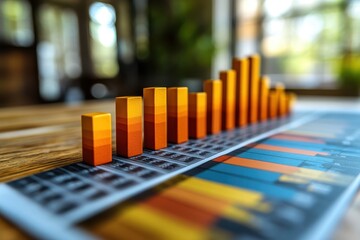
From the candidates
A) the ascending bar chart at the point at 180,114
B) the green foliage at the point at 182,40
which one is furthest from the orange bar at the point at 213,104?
the green foliage at the point at 182,40

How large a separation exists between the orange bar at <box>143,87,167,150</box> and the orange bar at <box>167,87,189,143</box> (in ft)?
0.12

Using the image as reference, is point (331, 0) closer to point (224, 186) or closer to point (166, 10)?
point (166, 10)

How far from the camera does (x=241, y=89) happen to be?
2.52 ft

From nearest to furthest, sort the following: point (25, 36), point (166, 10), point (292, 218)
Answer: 1. point (292, 218)
2. point (25, 36)
3. point (166, 10)

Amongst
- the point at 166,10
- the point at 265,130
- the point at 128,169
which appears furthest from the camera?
the point at 166,10

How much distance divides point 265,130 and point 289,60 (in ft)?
7.13

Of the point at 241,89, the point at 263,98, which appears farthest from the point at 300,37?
the point at 241,89

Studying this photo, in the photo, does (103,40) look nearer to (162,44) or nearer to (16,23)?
(162,44)

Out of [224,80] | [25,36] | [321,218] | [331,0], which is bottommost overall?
[321,218]

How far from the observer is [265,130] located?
705mm

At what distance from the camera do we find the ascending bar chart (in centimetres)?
42

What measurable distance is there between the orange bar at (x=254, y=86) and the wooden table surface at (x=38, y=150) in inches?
19.2

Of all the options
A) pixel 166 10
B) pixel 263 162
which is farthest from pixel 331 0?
pixel 263 162

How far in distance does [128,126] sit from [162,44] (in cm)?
265
